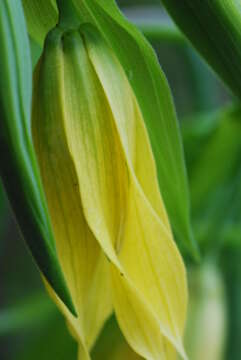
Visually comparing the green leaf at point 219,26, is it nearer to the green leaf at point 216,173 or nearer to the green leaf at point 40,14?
the green leaf at point 40,14

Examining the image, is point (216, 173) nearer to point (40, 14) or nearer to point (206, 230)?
point (206, 230)

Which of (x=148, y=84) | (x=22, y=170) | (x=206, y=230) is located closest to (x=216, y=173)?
(x=206, y=230)

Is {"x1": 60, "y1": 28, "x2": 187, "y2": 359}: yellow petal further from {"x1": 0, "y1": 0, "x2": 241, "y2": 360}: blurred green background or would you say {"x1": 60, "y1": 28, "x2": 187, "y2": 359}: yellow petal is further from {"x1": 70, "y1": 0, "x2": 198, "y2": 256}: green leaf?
{"x1": 0, "y1": 0, "x2": 241, "y2": 360}: blurred green background

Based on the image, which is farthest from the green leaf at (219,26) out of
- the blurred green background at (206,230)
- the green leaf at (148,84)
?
the blurred green background at (206,230)

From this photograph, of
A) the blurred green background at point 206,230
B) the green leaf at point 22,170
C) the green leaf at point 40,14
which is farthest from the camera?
the blurred green background at point 206,230

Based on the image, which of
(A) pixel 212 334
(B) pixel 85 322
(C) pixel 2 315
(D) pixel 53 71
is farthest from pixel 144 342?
(C) pixel 2 315

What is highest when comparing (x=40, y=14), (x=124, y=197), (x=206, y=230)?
(x=40, y=14)

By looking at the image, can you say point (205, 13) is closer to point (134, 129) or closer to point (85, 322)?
point (134, 129)
